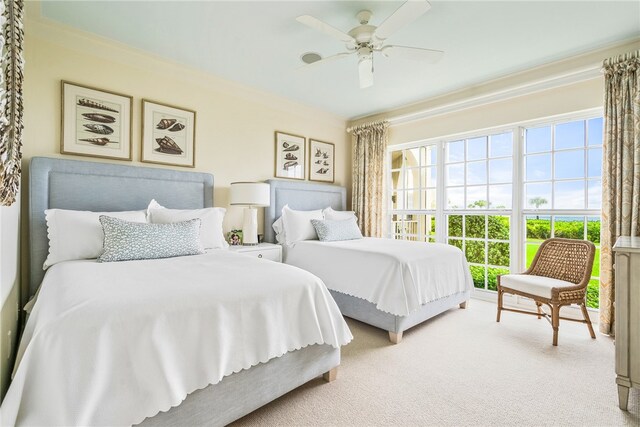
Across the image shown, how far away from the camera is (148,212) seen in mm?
2705

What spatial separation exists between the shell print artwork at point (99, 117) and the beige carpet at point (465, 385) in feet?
9.23

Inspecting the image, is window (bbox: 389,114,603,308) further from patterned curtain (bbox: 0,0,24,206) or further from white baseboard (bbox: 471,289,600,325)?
patterned curtain (bbox: 0,0,24,206)

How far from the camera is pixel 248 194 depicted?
131 inches

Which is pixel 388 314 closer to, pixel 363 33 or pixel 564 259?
pixel 564 259

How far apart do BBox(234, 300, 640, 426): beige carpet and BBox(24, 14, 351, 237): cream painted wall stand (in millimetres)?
2371

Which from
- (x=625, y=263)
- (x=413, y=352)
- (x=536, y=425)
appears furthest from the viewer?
(x=413, y=352)

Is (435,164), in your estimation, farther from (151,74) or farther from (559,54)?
(151,74)

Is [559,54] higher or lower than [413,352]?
higher

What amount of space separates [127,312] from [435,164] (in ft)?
13.3

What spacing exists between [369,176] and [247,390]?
3722 mm

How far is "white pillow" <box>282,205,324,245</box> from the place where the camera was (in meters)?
3.72

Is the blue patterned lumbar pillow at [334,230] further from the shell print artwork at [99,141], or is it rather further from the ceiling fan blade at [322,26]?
the shell print artwork at [99,141]

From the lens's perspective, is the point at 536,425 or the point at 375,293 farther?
the point at 375,293

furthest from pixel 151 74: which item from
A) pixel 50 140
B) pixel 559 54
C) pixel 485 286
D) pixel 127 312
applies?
pixel 485 286
